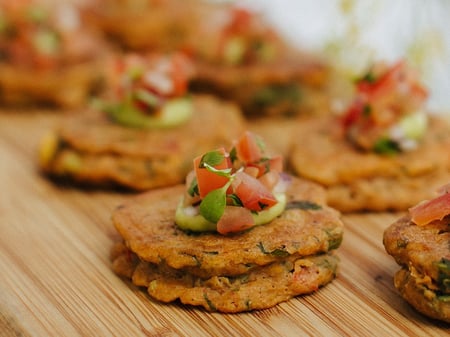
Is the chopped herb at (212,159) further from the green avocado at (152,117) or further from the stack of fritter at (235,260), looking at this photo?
the green avocado at (152,117)

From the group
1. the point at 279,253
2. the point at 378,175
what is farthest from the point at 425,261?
the point at 378,175

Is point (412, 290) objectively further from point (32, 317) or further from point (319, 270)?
point (32, 317)

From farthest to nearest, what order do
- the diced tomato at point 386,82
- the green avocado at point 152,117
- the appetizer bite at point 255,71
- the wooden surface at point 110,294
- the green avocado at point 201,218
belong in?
the appetizer bite at point 255,71 < the green avocado at point 152,117 < the diced tomato at point 386,82 < the green avocado at point 201,218 < the wooden surface at point 110,294

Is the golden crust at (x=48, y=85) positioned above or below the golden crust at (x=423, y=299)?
below

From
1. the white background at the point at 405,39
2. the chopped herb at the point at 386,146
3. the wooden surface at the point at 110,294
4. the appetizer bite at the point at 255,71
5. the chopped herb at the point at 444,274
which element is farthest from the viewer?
the appetizer bite at the point at 255,71

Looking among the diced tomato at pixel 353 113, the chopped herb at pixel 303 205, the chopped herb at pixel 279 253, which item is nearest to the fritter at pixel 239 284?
the chopped herb at pixel 279 253

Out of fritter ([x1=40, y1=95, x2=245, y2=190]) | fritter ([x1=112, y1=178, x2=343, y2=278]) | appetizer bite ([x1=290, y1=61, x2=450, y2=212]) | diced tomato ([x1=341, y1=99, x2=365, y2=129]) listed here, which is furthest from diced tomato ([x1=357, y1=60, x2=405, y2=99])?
fritter ([x1=112, y1=178, x2=343, y2=278])

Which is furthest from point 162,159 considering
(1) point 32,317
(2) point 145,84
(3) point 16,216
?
(1) point 32,317
